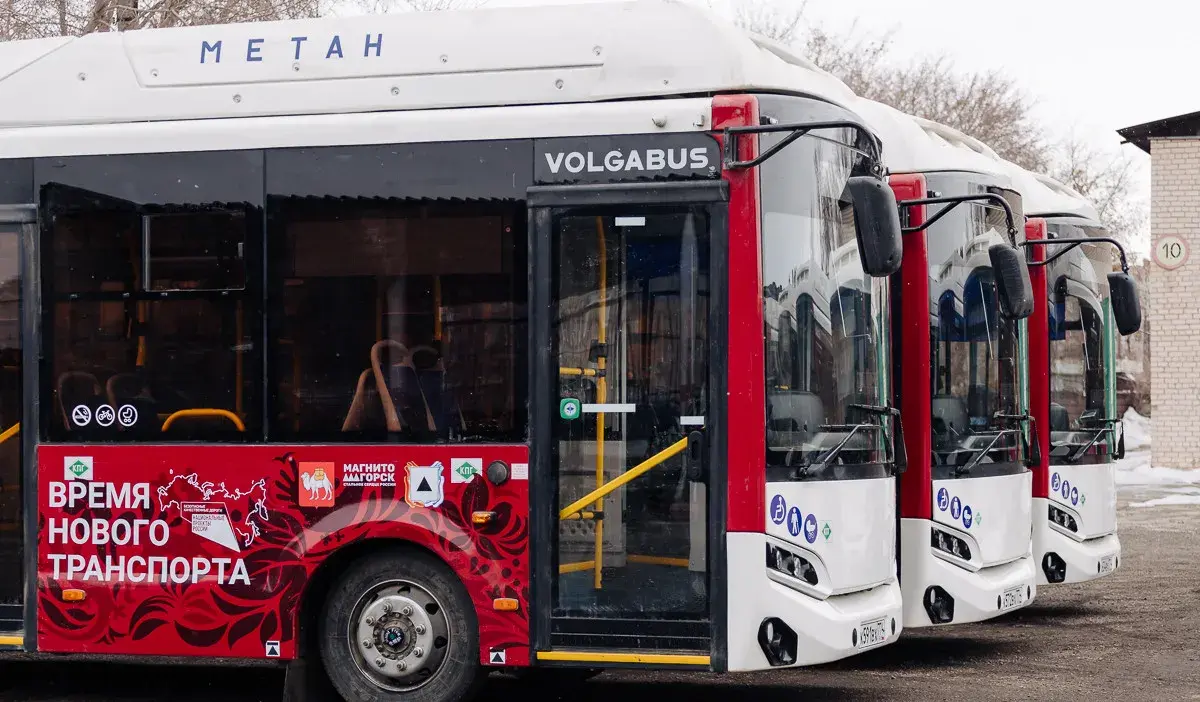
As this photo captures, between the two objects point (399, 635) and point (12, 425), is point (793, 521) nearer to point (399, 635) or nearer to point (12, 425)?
point (399, 635)

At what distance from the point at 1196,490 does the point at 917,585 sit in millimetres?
18849

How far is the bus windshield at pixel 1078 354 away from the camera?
517 inches

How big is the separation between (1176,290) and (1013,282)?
22.6m

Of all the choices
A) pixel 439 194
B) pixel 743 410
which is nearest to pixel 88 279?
pixel 439 194

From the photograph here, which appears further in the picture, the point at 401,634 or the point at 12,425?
the point at 12,425

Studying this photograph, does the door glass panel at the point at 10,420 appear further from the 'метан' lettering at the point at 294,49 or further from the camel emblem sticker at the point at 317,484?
the camel emblem sticker at the point at 317,484

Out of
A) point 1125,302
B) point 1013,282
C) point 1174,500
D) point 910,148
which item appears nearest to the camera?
point 1013,282

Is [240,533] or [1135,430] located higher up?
[240,533]

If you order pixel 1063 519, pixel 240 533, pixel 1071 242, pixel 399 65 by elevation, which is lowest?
pixel 1063 519

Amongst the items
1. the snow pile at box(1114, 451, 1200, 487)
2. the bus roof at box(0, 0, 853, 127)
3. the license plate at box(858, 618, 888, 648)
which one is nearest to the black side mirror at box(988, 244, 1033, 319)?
the bus roof at box(0, 0, 853, 127)

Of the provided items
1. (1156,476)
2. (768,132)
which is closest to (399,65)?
(768,132)

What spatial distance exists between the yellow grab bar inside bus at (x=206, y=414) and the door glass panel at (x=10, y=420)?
85 cm

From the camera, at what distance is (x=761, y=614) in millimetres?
7969

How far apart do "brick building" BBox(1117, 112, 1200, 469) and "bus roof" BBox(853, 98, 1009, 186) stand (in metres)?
19.9
